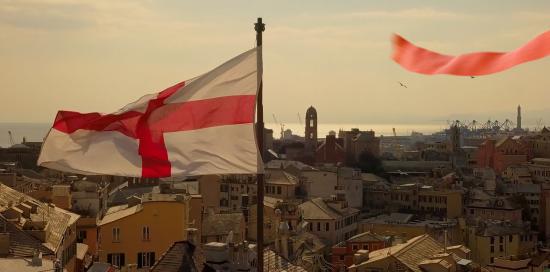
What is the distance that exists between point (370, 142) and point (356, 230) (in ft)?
138

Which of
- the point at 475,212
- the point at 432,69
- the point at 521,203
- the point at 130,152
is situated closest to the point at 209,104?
the point at 130,152

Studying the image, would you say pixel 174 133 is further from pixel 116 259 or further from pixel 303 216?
pixel 303 216

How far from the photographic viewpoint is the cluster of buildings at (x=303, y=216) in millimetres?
19234

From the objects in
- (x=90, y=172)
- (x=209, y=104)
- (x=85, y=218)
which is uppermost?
(x=209, y=104)

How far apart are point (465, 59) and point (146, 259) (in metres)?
20.2

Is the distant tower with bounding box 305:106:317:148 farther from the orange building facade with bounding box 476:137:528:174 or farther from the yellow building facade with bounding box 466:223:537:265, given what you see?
the yellow building facade with bounding box 466:223:537:265

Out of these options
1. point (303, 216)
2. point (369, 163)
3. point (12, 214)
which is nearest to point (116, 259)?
point (12, 214)

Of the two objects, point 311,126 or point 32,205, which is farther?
point 311,126

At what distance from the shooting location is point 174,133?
8.65m

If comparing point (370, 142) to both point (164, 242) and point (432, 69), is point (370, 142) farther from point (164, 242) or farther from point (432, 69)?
point (432, 69)

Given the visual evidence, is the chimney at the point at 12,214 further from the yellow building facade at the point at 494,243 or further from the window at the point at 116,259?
the yellow building facade at the point at 494,243

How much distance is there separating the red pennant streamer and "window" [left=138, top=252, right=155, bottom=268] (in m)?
19.8

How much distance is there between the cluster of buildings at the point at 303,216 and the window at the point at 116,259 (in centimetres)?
3

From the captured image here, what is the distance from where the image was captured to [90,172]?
8523 mm
